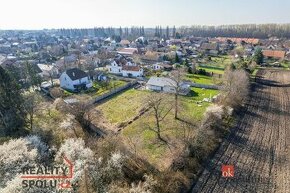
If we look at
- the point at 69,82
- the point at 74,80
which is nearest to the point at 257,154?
the point at 74,80

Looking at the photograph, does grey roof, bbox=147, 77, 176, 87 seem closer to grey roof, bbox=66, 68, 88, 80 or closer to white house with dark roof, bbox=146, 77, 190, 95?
white house with dark roof, bbox=146, 77, 190, 95

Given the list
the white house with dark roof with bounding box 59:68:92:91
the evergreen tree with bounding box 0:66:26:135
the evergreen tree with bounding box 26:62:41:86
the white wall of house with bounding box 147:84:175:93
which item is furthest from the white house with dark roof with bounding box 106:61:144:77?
the evergreen tree with bounding box 0:66:26:135

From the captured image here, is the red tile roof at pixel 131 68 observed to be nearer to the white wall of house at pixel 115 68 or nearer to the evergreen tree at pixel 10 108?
the white wall of house at pixel 115 68

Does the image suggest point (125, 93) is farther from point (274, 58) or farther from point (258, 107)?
point (274, 58)

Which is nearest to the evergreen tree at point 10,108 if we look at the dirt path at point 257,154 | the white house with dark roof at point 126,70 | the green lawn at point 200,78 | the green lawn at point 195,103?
the dirt path at point 257,154

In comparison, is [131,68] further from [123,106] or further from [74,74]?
[123,106]
